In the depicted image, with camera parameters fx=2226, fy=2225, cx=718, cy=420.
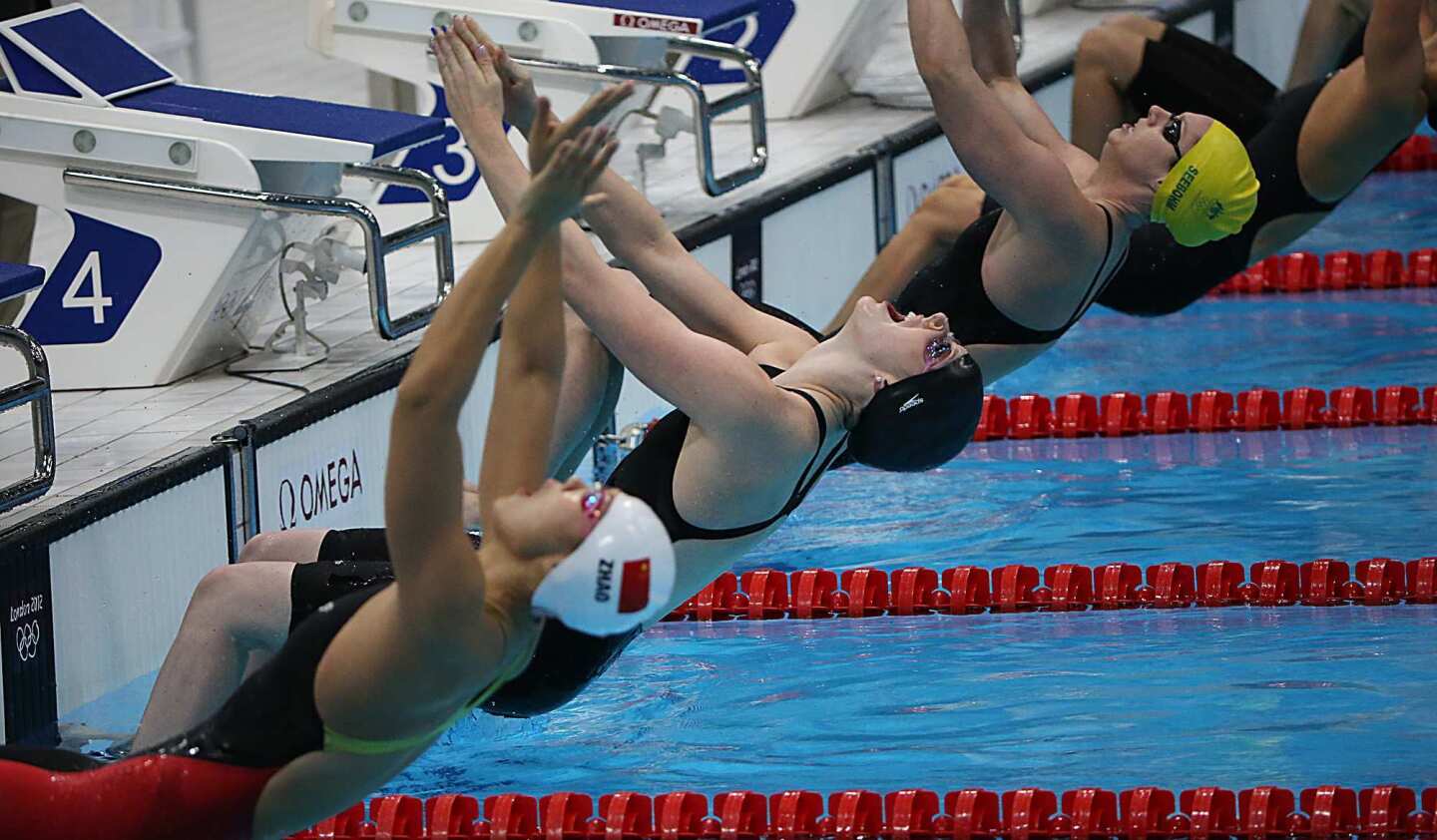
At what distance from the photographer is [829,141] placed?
7.88 meters

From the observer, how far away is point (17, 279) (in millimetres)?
4312

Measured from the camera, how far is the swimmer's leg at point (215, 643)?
128 inches

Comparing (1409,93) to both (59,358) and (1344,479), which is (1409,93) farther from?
(59,358)

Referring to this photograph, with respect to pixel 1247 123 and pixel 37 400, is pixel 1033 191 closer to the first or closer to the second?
pixel 1247 123

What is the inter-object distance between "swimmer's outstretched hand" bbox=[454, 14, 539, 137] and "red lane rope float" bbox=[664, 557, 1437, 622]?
1.82 metres

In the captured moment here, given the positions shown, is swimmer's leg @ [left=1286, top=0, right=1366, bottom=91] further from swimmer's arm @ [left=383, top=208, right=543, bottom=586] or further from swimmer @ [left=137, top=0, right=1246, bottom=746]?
swimmer's arm @ [left=383, top=208, right=543, bottom=586]

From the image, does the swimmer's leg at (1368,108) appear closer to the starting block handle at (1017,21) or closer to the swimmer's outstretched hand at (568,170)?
the swimmer's outstretched hand at (568,170)

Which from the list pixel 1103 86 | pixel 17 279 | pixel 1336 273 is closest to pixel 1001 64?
pixel 1103 86

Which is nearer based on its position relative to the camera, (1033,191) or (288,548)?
(288,548)

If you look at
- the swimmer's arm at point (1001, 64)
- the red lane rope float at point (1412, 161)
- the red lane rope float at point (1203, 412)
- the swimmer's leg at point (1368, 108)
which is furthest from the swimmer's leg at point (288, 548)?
the red lane rope float at point (1412, 161)

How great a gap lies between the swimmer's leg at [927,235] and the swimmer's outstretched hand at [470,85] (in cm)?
157

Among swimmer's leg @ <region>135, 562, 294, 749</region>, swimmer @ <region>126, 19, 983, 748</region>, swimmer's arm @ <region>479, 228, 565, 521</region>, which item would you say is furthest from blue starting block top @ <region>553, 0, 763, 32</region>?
swimmer's arm @ <region>479, 228, 565, 521</region>

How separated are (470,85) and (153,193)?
7.62 feet

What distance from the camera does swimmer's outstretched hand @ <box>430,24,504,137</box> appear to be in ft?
10.4
